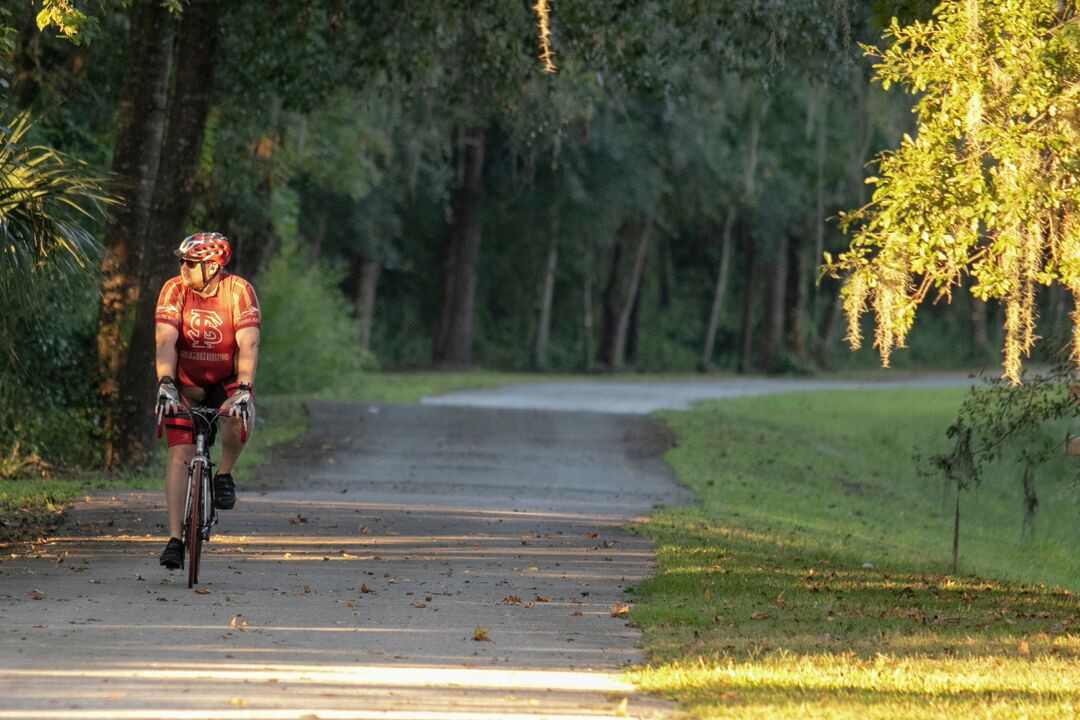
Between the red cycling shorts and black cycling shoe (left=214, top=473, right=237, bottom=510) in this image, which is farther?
black cycling shoe (left=214, top=473, right=237, bottom=510)

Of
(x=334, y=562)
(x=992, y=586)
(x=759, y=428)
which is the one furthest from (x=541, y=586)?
(x=759, y=428)

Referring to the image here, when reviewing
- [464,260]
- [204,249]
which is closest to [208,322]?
[204,249]

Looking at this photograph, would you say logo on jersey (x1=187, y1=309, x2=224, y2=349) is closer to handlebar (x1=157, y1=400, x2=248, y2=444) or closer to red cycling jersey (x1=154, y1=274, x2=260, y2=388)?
red cycling jersey (x1=154, y1=274, x2=260, y2=388)

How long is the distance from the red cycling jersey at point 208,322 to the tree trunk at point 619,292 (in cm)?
4050

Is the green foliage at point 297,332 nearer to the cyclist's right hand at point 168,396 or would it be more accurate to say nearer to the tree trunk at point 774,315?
the cyclist's right hand at point 168,396

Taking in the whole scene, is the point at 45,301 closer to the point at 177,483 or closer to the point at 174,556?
the point at 177,483

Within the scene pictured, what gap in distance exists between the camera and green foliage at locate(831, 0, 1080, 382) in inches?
384

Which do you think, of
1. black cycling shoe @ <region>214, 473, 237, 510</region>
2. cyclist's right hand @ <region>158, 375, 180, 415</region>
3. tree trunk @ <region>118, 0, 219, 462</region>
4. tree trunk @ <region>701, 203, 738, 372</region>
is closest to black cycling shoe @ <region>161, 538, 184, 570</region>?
black cycling shoe @ <region>214, 473, 237, 510</region>

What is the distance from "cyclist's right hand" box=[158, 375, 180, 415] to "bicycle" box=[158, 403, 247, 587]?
25 mm

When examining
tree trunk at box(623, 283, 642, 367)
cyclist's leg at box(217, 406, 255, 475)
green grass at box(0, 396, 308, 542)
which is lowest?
green grass at box(0, 396, 308, 542)

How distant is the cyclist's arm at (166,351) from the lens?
10.0 metres

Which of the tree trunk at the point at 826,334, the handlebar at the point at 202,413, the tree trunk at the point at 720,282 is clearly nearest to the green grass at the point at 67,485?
the handlebar at the point at 202,413

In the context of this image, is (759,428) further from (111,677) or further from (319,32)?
(111,677)

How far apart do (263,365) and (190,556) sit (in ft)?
59.7
